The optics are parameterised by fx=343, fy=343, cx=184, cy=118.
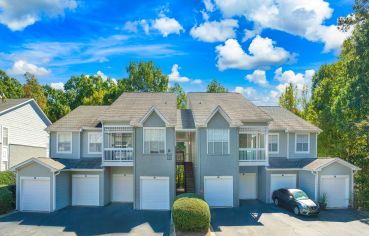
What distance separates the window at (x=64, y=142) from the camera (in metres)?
27.0

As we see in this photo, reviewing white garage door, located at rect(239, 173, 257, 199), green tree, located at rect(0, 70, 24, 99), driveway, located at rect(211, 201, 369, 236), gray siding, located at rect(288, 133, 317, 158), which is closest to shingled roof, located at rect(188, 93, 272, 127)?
gray siding, located at rect(288, 133, 317, 158)

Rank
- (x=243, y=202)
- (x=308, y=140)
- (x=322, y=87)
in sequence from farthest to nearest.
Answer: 1. (x=322, y=87)
2. (x=308, y=140)
3. (x=243, y=202)

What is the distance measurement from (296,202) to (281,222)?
2.70 m

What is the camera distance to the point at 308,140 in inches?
1101

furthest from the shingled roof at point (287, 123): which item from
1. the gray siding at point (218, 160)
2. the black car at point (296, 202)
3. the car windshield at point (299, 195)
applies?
the car windshield at point (299, 195)

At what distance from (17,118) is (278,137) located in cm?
2449

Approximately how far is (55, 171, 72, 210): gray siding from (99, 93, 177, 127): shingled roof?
196 inches

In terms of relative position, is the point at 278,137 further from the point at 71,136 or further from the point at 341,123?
the point at 71,136

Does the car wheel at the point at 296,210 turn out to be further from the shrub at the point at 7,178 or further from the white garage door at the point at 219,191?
the shrub at the point at 7,178

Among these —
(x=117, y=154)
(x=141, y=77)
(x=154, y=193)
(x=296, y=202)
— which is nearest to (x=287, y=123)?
(x=296, y=202)

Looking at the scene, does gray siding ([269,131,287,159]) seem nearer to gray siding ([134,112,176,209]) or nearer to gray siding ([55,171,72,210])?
gray siding ([134,112,176,209])

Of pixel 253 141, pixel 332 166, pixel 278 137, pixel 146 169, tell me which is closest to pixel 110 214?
pixel 146 169

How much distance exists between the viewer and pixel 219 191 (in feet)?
79.8

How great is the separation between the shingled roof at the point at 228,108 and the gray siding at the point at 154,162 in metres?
2.44
